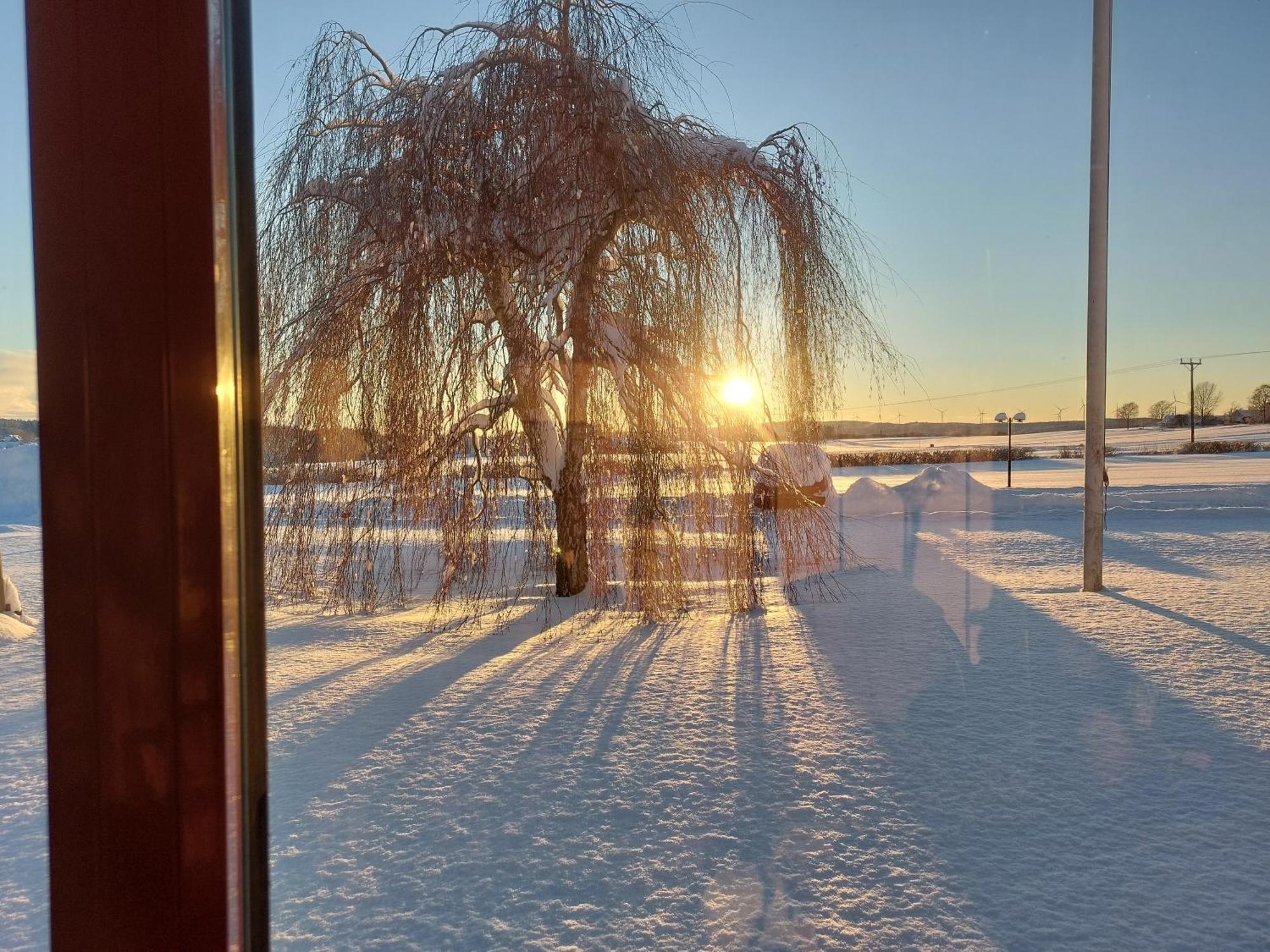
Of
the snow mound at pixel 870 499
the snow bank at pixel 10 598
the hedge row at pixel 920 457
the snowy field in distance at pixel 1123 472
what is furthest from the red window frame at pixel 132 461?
the hedge row at pixel 920 457

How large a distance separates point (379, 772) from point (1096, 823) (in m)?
2.05

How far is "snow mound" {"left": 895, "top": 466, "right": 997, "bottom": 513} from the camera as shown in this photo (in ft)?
38.4

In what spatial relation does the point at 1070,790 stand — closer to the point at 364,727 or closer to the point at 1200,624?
the point at 364,727

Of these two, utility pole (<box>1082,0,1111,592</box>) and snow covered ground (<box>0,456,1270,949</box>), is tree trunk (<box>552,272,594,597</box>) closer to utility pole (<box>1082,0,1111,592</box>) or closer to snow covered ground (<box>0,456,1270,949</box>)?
snow covered ground (<box>0,456,1270,949</box>)

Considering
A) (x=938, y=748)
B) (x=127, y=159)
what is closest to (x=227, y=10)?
(x=127, y=159)

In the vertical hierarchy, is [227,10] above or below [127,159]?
above

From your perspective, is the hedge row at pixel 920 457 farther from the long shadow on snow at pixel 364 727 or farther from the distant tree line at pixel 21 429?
the distant tree line at pixel 21 429

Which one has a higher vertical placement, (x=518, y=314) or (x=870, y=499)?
(x=518, y=314)

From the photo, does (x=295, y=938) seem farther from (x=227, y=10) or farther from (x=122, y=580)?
(x=227, y=10)

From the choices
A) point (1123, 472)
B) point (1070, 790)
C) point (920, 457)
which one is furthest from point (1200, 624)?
point (920, 457)

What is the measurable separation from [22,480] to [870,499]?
41.8 ft

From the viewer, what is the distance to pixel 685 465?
4.48 metres

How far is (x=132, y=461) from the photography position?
727 millimetres

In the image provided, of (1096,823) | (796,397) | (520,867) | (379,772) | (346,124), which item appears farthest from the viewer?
(796,397)
